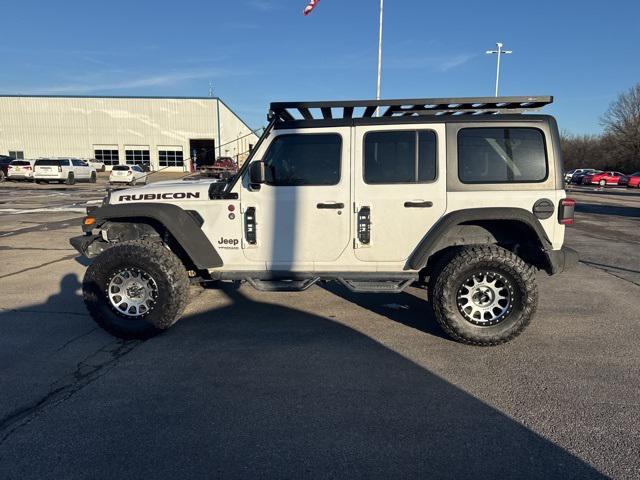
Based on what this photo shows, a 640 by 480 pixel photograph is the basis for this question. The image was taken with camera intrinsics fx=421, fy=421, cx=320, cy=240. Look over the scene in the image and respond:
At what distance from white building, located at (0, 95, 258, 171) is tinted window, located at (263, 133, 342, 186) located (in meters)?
45.5

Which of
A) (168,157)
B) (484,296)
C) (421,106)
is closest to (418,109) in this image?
(421,106)

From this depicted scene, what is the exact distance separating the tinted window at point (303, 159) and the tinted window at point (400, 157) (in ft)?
1.13

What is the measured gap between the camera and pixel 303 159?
423cm

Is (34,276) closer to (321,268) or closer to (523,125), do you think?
(321,268)

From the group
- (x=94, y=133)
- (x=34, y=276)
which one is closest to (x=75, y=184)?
(x=94, y=133)

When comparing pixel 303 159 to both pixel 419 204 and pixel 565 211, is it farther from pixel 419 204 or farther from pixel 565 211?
pixel 565 211

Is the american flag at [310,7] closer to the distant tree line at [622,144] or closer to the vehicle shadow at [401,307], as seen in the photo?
the vehicle shadow at [401,307]

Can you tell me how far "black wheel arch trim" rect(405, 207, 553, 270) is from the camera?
3949mm

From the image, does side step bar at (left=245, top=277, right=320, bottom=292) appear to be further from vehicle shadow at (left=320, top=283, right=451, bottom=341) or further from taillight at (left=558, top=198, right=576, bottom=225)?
taillight at (left=558, top=198, right=576, bottom=225)

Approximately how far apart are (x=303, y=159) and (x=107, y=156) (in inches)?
2031

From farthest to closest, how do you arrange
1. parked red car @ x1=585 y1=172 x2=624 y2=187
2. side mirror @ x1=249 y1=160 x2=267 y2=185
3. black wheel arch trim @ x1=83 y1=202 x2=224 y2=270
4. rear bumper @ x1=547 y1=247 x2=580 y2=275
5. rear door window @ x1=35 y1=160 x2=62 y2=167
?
parked red car @ x1=585 y1=172 x2=624 y2=187 → rear door window @ x1=35 y1=160 x2=62 y2=167 → black wheel arch trim @ x1=83 y1=202 x2=224 y2=270 → rear bumper @ x1=547 y1=247 x2=580 y2=275 → side mirror @ x1=249 y1=160 x2=267 y2=185

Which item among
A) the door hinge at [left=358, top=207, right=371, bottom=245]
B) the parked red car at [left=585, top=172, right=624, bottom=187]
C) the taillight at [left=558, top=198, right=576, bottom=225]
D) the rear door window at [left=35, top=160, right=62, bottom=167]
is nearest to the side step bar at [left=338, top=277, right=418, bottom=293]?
the door hinge at [left=358, top=207, right=371, bottom=245]

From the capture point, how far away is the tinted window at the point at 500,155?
4.07 metres

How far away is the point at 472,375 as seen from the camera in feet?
11.5
